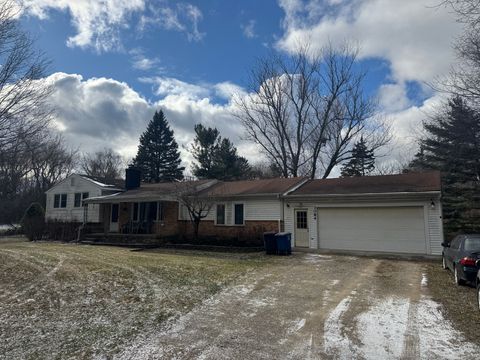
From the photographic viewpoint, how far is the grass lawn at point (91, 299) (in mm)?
4859

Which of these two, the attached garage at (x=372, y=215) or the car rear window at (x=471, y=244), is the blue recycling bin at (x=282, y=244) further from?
the car rear window at (x=471, y=244)

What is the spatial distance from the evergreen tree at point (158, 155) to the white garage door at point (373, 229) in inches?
1223

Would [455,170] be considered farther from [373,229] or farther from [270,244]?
[270,244]

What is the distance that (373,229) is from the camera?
15242 mm

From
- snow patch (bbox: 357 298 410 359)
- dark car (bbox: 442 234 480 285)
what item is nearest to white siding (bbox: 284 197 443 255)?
dark car (bbox: 442 234 480 285)

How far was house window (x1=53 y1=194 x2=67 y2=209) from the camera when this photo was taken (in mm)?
27281

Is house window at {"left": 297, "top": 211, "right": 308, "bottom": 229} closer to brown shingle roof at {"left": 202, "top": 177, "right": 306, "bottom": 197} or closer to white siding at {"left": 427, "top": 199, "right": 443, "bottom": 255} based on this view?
brown shingle roof at {"left": 202, "top": 177, "right": 306, "bottom": 197}

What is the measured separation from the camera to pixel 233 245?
693 inches

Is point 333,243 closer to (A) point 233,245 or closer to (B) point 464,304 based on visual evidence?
(A) point 233,245

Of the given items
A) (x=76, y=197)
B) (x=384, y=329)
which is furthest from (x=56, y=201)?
(x=384, y=329)

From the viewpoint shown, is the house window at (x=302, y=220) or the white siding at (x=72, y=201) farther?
the white siding at (x=72, y=201)

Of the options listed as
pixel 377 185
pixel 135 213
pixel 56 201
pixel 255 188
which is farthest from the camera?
pixel 56 201

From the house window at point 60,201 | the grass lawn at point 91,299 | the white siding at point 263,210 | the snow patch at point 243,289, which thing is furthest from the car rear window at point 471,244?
the house window at point 60,201

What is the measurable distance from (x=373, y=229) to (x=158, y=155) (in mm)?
34908
